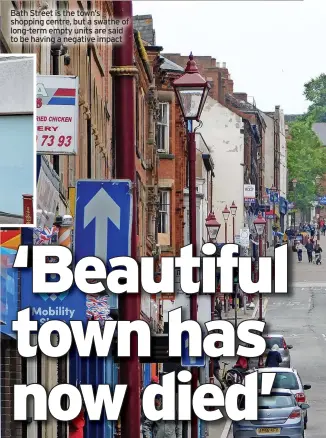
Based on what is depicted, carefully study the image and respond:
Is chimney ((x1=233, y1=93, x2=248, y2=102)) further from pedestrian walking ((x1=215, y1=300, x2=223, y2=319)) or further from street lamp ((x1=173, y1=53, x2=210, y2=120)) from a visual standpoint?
street lamp ((x1=173, y1=53, x2=210, y2=120))

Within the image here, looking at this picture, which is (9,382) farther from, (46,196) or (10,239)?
(46,196)

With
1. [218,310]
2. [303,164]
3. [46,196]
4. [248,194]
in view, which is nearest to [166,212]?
[218,310]

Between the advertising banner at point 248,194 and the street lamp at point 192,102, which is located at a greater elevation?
the advertising banner at point 248,194

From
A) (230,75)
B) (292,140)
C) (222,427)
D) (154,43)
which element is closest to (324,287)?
(230,75)

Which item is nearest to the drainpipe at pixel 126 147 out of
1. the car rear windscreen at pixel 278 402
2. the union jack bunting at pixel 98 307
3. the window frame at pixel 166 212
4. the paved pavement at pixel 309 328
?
the union jack bunting at pixel 98 307

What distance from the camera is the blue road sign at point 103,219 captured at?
13438mm

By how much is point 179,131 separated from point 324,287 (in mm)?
33151

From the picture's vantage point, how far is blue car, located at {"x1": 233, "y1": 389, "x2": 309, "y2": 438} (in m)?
29.7

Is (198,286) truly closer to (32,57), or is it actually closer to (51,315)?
(51,315)

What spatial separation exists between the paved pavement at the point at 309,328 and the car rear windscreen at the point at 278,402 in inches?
93.1

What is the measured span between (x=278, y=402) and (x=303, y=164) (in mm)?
138795

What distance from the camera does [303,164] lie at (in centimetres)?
16800

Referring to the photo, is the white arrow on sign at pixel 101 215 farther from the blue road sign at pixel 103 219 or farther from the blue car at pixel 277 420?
the blue car at pixel 277 420

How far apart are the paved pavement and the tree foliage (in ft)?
218
